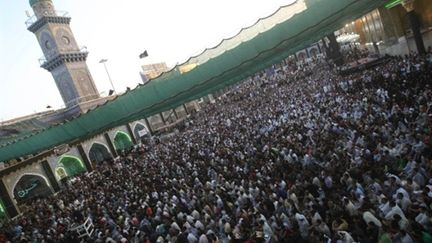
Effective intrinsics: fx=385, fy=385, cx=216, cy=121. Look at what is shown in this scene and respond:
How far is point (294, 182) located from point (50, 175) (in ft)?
82.2

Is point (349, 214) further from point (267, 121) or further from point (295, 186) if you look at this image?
point (267, 121)

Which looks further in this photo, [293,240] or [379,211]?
[293,240]

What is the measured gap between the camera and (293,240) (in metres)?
8.54

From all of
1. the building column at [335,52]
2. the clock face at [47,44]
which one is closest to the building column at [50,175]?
the clock face at [47,44]

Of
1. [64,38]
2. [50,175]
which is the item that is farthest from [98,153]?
[64,38]

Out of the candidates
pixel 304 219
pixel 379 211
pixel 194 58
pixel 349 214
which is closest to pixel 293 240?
pixel 304 219

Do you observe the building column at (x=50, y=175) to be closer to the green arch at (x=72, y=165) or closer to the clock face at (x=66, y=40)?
the green arch at (x=72, y=165)

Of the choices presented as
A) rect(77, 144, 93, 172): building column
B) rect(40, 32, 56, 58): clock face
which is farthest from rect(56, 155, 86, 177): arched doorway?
rect(40, 32, 56, 58): clock face

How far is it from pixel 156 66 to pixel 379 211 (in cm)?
7600

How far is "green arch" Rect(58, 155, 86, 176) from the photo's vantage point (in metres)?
33.9

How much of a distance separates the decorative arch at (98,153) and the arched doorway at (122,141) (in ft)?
11.0

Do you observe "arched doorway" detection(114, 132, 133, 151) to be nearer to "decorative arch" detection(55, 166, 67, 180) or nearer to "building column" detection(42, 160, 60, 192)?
"decorative arch" detection(55, 166, 67, 180)

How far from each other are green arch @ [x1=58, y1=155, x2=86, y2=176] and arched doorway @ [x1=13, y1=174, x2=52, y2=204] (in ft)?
10.2

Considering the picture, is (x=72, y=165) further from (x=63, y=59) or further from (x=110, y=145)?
(x=63, y=59)
